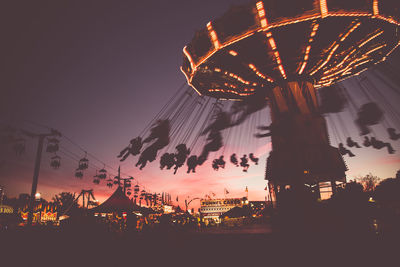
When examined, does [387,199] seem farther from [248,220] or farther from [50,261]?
[248,220]

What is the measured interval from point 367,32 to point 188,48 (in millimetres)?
7118

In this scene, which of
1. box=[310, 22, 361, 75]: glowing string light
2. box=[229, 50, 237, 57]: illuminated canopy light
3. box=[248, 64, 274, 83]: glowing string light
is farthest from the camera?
box=[248, 64, 274, 83]: glowing string light

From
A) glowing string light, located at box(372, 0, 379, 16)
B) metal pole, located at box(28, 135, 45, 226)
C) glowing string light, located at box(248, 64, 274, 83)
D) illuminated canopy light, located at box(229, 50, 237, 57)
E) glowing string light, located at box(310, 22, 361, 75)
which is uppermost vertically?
glowing string light, located at box(310, 22, 361, 75)

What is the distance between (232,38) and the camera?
25.2 ft

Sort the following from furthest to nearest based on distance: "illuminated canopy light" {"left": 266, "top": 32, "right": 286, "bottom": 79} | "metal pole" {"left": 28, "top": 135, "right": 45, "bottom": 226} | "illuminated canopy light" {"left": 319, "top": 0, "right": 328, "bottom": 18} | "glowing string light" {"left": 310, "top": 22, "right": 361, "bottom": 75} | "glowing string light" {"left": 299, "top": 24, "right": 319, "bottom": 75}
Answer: "metal pole" {"left": 28, "top": 135, "right": 45, "bottom": 226} → "illuminated canopy light" {"left": 266, "top": 32, "right": 286, "bottom": 79} → "glowing string light" {"left": 310, "top": 22, "right": 361, "bottom": 75} → "glowing string light" {"left": 299, "top": 24, "right": 319, "bottom": 75} → "illuminated canopy light" {"left": 319, "top": 0, "right": 328, "bottom": 18}

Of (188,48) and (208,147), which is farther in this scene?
(208,147)

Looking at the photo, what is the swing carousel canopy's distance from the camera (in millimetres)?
6984

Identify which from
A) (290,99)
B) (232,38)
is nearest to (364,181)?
(290,99)

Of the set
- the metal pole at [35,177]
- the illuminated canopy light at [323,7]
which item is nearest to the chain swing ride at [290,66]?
the illuminated canopy light at [323,7]

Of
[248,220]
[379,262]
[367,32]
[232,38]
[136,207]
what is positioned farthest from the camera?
[248,220]

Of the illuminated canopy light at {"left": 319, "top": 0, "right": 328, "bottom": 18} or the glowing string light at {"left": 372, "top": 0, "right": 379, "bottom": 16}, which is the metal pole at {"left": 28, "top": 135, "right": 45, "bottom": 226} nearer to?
the illuminated canopy light at {"left": 319, "top": 0, "right": 328, "bottom": 18}

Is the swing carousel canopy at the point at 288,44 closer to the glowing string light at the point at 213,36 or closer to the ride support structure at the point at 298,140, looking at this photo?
the glowing string light at the point at 213,36

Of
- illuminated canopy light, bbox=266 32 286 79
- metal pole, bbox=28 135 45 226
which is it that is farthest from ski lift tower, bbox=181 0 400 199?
metal pole, bbox=28 135 45 226

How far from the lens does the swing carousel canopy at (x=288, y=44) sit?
6.98 meters
